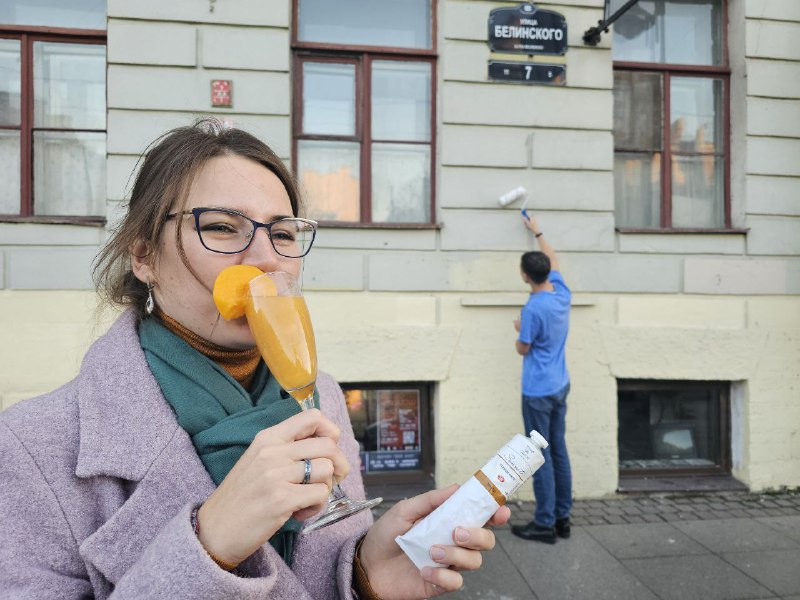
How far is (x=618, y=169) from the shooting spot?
5.34 m

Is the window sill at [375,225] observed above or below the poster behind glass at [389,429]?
above

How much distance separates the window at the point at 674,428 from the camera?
5.27m

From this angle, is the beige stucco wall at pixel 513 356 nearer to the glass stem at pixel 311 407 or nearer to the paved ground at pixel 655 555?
the paved ground at pixel 655 555

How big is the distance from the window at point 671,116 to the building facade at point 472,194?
25 mm

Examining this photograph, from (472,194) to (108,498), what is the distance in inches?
163

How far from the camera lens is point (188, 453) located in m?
1.12

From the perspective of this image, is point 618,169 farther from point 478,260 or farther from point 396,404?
point 396,404

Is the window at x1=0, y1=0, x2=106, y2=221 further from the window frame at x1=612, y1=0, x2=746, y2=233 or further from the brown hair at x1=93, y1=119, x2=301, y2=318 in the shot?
the window frame at x1=612, y1=0, x2=746, y2=233

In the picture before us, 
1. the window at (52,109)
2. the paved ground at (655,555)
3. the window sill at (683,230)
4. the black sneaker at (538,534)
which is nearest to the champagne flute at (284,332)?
the paved ground at (655,555)

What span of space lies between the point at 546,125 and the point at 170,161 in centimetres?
425

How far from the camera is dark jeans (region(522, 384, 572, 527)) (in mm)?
4031

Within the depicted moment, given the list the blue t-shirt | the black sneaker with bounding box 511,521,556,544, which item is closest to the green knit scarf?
the blue t-shirt

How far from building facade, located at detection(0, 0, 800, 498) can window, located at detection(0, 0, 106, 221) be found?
0.02 meters

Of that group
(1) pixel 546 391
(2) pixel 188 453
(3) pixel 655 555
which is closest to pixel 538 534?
(3) pixel 655 555
